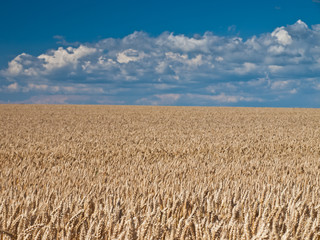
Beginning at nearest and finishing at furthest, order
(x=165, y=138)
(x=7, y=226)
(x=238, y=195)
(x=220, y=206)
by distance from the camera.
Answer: (x=7, y=226)
(x=220, y=206)
(x=238, y=195)
(x=165, y=138)

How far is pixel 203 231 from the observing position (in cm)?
236

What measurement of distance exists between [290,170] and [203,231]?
13.2 ft

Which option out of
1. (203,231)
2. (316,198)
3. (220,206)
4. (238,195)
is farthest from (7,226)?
(316,198)

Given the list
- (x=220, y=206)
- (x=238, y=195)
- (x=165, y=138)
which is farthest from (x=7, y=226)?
(x=165, y=138)

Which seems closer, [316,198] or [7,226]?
[7,226]

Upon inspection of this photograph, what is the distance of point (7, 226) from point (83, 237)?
0.53m

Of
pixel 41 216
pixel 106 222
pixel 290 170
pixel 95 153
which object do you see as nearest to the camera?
pixel 106 222

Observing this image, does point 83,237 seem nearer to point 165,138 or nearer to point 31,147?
point 31,147

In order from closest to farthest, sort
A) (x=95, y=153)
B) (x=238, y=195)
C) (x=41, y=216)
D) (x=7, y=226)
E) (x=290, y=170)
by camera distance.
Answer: (x=7, y=226) < (x=41, y=216) < (x=238, y=195) < (x=290, y=170) < (x=95, y=153)

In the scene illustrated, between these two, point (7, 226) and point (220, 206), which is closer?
point (7, 226)

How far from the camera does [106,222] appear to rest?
2.53 meters

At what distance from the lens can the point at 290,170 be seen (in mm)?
5879

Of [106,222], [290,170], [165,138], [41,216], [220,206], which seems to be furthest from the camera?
[165,138]

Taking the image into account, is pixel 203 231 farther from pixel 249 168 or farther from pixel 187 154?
pixel 187 154
